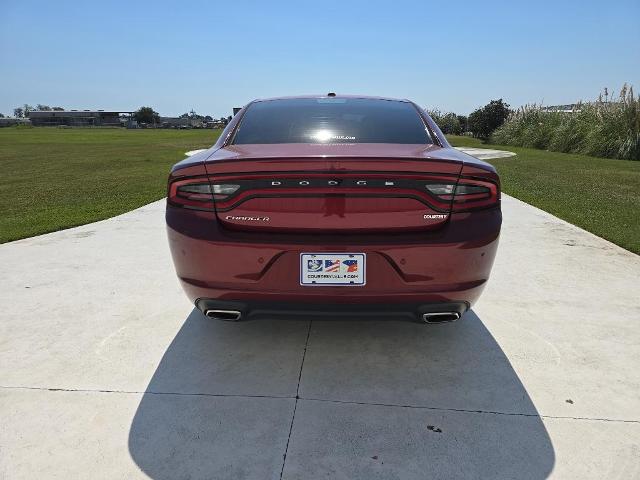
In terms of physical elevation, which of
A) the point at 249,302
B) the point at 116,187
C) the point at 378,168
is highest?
the point at 378,168

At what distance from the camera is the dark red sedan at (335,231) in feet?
7.57

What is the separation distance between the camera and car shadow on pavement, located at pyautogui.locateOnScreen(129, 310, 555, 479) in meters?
1.98

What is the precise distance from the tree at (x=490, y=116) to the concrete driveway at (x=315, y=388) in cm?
2759

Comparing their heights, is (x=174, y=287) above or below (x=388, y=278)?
below

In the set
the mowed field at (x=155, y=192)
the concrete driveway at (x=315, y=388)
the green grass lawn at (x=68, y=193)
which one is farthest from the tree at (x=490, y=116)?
the concrete driveway at (x=315, y=388)

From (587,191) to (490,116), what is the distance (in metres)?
22.1

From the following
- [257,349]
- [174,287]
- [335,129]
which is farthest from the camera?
[174,287]

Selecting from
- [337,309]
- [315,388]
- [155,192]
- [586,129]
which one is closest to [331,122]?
[337,309]

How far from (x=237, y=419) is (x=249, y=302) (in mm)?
534

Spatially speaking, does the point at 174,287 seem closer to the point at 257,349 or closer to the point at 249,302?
the point at 257,349

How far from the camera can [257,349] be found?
2.94 metres

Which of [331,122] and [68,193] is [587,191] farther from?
[68,193]

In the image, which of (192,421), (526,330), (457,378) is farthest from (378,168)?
(526,330)

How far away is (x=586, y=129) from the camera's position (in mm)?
18578
